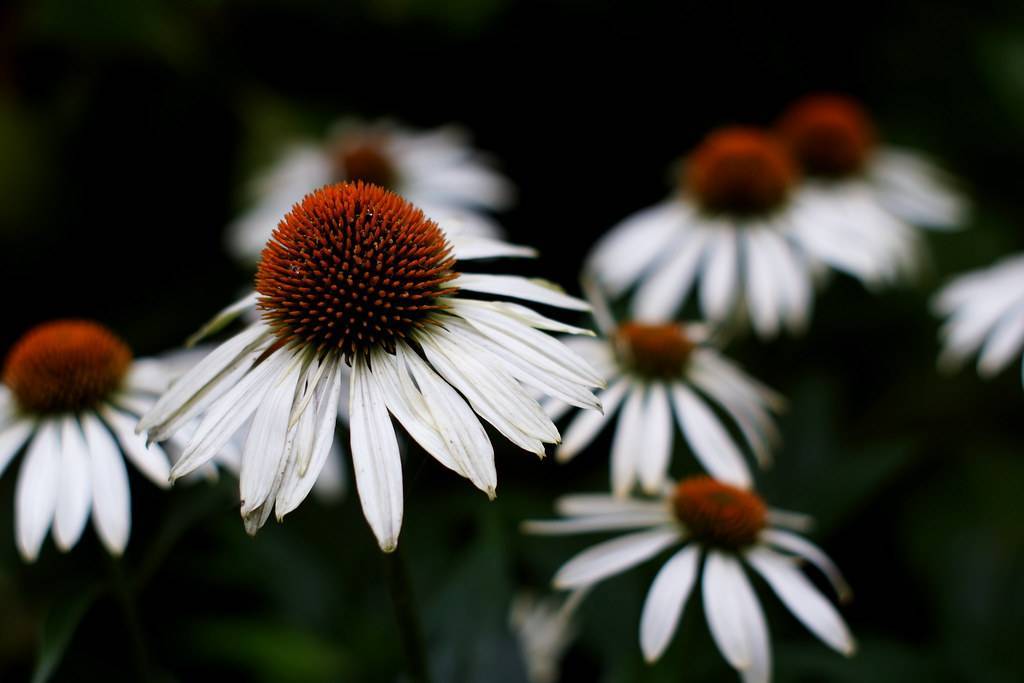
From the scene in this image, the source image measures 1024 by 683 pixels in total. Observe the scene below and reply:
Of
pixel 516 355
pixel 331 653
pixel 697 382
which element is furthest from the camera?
pixel 331 653

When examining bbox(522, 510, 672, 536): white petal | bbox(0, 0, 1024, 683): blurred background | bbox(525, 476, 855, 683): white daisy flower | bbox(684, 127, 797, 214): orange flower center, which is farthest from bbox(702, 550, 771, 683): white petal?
bbox(684, 127, 797, 214): orange flower center

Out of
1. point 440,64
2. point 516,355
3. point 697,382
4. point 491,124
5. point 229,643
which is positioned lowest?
point 229,643

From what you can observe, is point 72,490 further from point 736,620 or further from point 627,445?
point 736,620

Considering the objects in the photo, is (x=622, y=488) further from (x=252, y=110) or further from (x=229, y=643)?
(x=252, y=110)

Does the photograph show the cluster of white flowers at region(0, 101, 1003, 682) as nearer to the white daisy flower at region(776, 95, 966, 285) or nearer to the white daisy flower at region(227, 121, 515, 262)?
the white daisy flower at region(776, 95, 966, 285)

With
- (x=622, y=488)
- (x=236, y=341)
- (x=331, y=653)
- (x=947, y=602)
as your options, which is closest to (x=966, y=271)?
(x=947, y=602)

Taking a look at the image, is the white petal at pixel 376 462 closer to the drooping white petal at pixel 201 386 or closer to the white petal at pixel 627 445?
the drooping white petal at pixel 201 386

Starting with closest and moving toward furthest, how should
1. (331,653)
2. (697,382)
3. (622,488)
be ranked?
(622,488) → (697,382) → (331,653)

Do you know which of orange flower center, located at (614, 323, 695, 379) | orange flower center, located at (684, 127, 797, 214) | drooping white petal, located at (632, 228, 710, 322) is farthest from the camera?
orange flower center, located at (684, 127, 797, 214)
